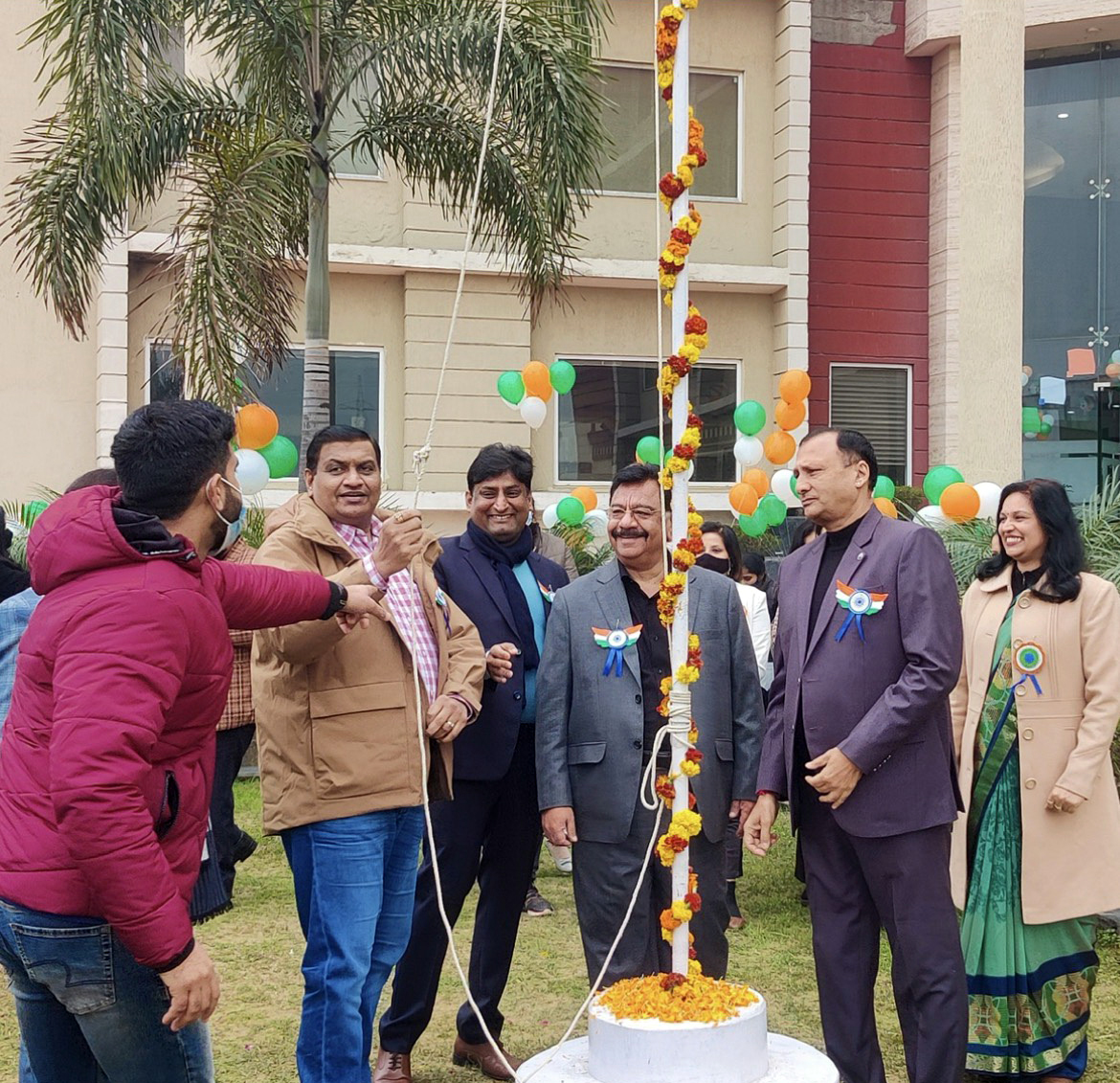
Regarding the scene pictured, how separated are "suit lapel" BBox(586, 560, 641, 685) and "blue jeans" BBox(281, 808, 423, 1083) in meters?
0.84

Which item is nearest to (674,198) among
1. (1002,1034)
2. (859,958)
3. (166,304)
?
(859,958)

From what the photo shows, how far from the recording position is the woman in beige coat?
4.36 m

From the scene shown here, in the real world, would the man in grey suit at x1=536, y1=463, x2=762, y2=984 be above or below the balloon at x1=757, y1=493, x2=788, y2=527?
below

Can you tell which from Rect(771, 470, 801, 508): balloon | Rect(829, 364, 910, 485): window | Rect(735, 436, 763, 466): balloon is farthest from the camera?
Rect(829, 364, 910, 485): window

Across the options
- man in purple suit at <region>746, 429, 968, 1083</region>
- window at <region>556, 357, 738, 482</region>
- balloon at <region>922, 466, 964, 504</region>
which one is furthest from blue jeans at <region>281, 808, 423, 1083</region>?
window at <region>556, 357, 738, 482</region>

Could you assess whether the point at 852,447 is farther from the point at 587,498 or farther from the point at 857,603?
the point at 587,498

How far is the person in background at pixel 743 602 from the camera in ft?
20.4

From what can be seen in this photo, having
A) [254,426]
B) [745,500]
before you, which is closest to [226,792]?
[254,426]

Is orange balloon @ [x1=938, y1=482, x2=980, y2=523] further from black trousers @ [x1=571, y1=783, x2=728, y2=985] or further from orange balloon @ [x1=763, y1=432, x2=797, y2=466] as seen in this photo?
black trousers @ [x1=571, y1=783, x2=728, y2=985]

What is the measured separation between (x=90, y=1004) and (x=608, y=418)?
12.7 meters

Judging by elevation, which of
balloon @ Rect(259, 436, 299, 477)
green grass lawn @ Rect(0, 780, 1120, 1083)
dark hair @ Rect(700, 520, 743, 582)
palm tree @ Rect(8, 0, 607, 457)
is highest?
palm tree @ Rect(8, 0, 607, 457)

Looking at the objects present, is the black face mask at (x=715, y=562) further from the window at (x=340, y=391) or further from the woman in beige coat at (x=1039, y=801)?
the window at (x=340, y=391)

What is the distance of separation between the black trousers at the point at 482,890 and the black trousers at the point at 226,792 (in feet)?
5.16

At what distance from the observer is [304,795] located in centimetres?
355
